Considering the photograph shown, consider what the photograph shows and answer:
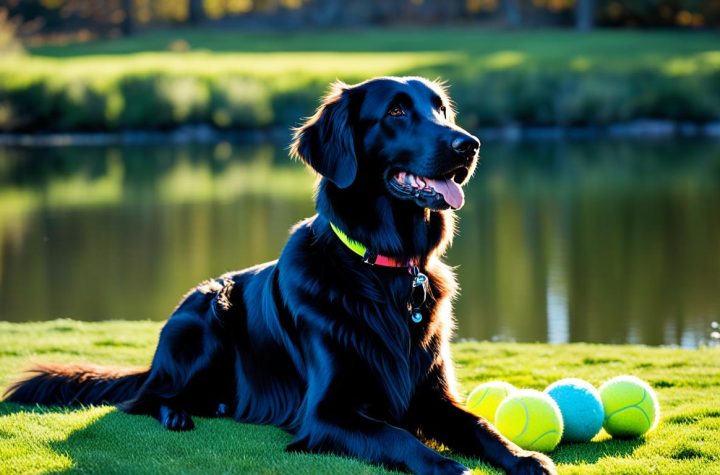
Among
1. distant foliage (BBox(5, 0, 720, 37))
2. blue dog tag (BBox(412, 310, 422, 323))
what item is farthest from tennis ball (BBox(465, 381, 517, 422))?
distant foliage (BBox(5, 0, 720, 37))

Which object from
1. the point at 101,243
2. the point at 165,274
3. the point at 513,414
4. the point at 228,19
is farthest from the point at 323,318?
the point at 228,19

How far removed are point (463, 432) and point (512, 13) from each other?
56.7 metres

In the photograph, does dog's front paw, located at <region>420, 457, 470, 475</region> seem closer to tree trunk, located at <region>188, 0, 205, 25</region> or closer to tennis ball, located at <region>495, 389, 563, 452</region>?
tennis ball, located at <region>495, 389, 563, 452</region>

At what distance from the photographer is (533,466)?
14.6 ft

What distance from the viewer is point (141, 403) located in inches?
219

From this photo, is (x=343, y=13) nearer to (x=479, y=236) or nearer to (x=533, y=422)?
(x=479, y=236)

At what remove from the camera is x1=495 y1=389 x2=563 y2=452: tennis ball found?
4969mm

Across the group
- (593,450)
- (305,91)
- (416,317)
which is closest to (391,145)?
(416,317)

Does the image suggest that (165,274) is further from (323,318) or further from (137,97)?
(137,97)

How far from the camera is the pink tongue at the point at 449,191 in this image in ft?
15.8

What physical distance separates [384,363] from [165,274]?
9.67 metres

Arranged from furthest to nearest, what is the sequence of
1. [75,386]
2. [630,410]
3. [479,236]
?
1. [479,236]
2. [75,386]
3. [630,410]

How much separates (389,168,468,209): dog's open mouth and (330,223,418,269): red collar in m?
0.32

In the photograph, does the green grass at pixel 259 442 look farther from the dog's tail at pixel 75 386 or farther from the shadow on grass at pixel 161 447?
the dog's tail at pixel 75 386
